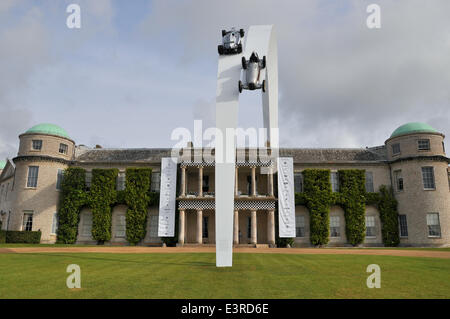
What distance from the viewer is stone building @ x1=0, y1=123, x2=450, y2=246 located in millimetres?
33625

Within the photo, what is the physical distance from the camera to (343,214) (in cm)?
3600

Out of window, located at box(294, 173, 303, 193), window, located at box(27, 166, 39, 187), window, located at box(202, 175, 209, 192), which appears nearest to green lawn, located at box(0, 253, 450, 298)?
window, located at box(294, 173, 303, 193)

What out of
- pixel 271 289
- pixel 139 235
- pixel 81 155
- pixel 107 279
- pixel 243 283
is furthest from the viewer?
pixel 81 155

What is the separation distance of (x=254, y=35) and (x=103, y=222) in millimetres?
31369

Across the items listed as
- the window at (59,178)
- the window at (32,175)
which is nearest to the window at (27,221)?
the window at (32,175)

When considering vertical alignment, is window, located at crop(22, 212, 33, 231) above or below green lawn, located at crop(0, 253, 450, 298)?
above

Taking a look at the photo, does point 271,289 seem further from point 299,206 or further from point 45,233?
point 45,233

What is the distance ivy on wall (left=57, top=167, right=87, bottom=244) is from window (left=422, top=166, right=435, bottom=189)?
117 feet

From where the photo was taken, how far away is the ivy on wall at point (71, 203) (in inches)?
Answer: 1373

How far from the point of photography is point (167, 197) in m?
34.3

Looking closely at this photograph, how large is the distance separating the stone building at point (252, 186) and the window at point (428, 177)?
97 mm

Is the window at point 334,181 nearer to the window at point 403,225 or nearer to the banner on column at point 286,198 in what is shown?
the banner on column at point 286,198

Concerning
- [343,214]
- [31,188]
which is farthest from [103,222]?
[343,214]

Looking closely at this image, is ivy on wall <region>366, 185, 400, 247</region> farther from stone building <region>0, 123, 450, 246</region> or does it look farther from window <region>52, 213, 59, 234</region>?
window <region>52, 213, 59, 234</region>
